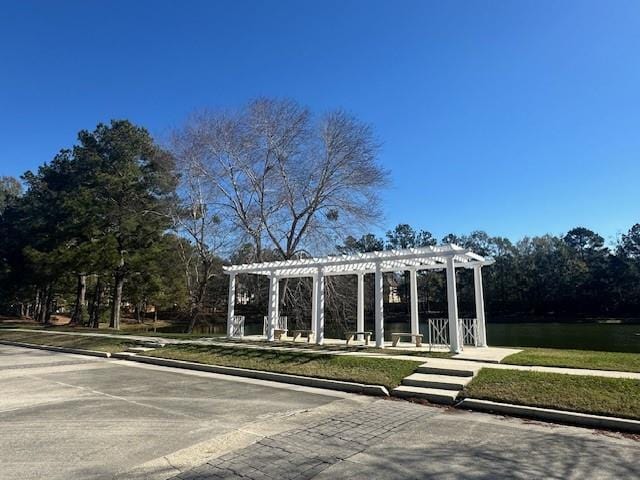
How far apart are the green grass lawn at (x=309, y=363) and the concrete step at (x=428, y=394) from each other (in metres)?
0.28

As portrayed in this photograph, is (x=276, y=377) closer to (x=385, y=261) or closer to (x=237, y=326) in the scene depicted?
(x=385, y=261)

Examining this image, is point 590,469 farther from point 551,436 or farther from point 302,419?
point 302,419

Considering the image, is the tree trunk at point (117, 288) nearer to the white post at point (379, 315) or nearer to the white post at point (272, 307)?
the white post at point (272, 307)

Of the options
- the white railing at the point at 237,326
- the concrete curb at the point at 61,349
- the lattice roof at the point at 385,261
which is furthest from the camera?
the white railing at the point at 237,326

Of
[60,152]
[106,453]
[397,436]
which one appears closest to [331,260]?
[397,436]

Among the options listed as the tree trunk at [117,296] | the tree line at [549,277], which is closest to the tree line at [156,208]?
the tree trunk at [117,296]

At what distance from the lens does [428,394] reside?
7590 millimetres

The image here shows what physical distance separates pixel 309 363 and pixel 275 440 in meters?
5.52

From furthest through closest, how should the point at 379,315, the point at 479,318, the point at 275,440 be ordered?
the point at 479,318
the point at 379,315
the point at 275,440

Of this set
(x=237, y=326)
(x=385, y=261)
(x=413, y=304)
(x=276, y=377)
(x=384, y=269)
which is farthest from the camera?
(x=237, y=326)

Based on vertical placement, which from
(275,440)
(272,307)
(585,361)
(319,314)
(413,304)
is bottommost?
(275,440)

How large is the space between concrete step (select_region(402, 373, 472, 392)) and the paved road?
98cm

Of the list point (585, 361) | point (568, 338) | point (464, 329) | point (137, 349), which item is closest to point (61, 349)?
point (137, 349)

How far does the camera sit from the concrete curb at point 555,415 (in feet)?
18.9
